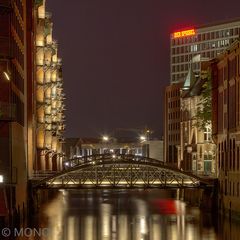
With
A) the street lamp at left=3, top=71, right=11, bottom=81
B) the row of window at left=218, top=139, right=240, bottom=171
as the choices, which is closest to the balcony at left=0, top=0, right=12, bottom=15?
the street lamp at left=3, top=71, right=11, bottom=81

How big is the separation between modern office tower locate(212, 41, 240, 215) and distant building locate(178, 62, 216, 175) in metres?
18.4

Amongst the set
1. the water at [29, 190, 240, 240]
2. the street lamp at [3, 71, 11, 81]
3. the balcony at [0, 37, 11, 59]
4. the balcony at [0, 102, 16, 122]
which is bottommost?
the water at [29, 190, 240, 240]

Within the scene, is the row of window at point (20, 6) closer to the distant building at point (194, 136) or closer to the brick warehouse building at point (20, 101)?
the brick warehouse building at point (20, 101)

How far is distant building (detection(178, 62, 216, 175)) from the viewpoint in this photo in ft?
410

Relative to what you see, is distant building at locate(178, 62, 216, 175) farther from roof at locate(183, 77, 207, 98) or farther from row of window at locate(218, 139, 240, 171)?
row of window at locate(218, 139, 240, 171)

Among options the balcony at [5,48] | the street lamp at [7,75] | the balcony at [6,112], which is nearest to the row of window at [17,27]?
the balcony at [5,48]

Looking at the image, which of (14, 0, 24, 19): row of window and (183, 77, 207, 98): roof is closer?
(14, 0, 24, 19): row of window

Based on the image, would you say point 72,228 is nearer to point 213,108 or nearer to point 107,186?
point 107,186

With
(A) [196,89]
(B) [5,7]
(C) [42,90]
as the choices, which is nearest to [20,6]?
(B) [5,7]

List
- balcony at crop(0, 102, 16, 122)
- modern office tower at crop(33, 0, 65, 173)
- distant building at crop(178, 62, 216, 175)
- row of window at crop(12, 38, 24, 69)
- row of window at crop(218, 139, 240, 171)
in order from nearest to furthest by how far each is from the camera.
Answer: balcony at crop(0, 102, 16, 122) → row of window at crop(12, 38, 24, 69) → row of window at crop(218, 139, 240, 171) → modern office tower at crop(33, 0, 65, 173) → distant building at crop(178, 62, 216, 175)

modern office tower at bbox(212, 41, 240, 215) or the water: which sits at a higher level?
modern office tower at bbox(212, 41, 240, 215)

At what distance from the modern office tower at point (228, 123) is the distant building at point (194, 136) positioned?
18402 mm

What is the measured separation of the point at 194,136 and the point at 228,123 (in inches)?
1872

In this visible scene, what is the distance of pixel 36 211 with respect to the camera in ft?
289
